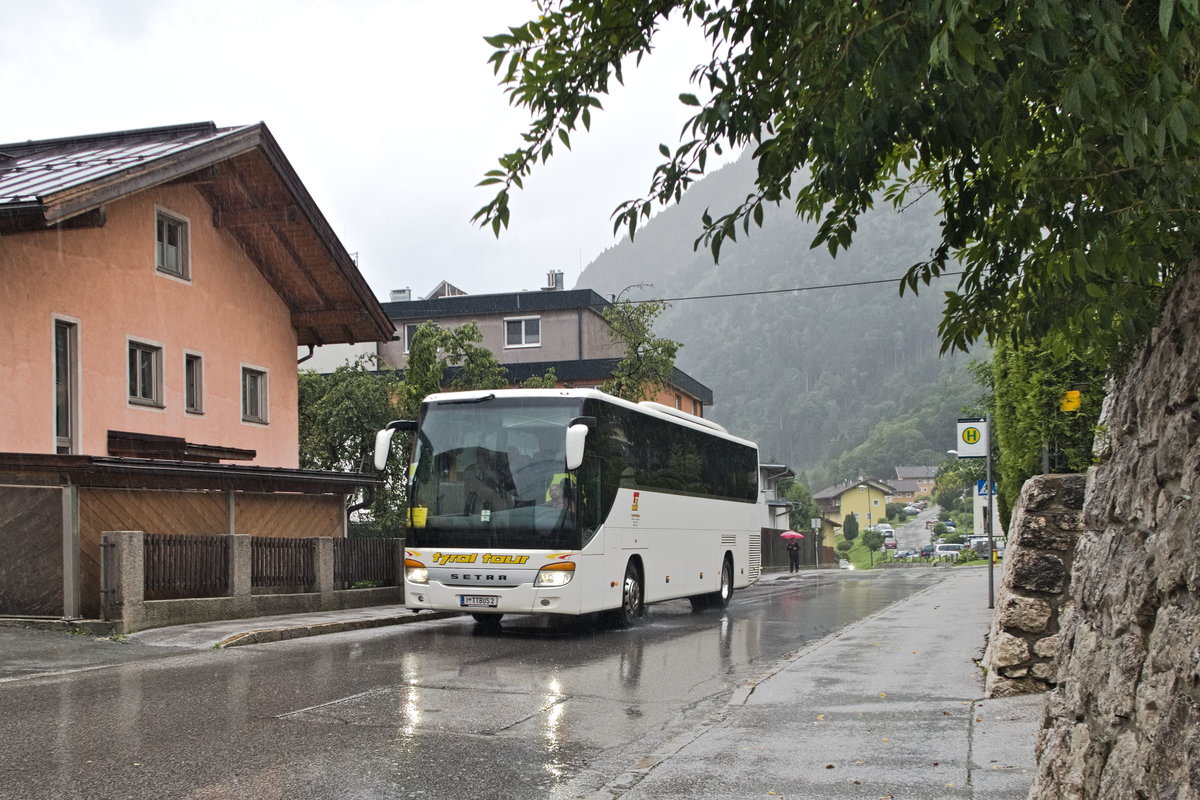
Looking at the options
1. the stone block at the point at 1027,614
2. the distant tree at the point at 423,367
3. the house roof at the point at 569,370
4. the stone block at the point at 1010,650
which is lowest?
the stone block at the point at 1010,650

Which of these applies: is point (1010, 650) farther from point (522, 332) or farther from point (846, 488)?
point (846, 488)

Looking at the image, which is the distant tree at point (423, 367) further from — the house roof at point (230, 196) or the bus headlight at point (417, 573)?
the bus headlight at point (417, 573)

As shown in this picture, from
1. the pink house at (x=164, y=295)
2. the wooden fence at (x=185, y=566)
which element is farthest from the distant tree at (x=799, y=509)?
the wooden fence at (x=185, y=566)

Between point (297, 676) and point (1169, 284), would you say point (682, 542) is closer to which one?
point (297, 676)

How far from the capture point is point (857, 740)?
7.75 m

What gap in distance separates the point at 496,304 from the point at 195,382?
31964mm

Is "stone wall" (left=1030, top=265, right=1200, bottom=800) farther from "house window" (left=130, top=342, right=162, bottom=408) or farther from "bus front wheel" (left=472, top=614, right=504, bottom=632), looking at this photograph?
"house window" (left=130, top=342, right=162, bottom=408)

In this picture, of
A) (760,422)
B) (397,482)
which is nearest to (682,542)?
(397,482)

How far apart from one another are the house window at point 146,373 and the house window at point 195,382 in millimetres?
1161

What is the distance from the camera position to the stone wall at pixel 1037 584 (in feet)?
29.1

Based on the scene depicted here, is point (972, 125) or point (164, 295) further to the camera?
point (164, 295)

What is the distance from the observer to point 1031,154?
4727 mm

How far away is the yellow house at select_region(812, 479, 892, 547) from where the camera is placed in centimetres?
17162

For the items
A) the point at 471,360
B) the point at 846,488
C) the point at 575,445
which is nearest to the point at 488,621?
the point at 575,445
